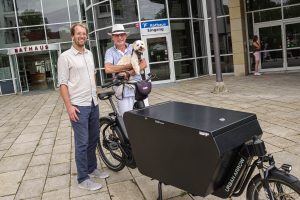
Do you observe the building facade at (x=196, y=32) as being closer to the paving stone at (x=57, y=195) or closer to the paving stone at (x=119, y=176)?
the paving stone at (x=119, y=176)

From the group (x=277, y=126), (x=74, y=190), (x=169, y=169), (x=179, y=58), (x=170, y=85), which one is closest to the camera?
(x=169, y=169)

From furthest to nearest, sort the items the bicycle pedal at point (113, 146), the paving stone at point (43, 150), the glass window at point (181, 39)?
the glass window at point (181, 39)
the paving stone at point (43, 150)
the bicycle pedal at point (113, 146)

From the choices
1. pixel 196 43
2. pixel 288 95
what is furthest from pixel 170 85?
pixel 288 95

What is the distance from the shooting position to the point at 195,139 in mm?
2604

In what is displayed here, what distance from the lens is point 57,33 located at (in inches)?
758

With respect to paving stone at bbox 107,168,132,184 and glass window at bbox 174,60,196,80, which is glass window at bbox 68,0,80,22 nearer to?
glass window at bbox 174,60,196,80

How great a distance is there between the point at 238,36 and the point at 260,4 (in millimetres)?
1677

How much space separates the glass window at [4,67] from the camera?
1888 centimetres

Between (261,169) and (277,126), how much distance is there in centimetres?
366

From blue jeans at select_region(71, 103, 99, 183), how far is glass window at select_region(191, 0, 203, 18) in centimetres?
1318

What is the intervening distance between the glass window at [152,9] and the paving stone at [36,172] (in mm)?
10828

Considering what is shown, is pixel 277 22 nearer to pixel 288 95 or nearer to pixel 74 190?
pixel 288 95

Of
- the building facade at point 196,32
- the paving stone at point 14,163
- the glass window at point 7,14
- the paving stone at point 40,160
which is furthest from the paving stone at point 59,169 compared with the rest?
the glass window at point 7,14

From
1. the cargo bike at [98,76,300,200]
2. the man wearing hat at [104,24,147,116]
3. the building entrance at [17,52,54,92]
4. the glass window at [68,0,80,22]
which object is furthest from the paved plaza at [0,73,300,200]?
the glass window at [68,0,80,22]
